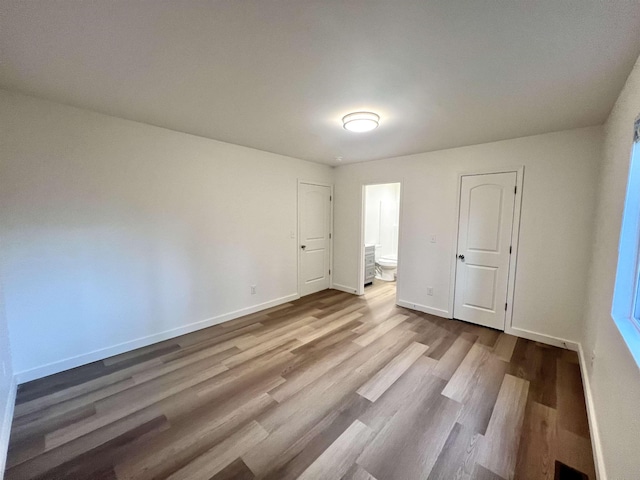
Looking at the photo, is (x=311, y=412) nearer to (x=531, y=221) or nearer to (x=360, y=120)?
(x=360, y=120)

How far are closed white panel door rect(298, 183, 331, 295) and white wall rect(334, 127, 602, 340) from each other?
1.33m

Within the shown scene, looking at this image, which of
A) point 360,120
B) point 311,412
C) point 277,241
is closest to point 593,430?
point 311,412

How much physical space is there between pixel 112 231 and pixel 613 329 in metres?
3.97

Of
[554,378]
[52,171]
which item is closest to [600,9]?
[554,378]

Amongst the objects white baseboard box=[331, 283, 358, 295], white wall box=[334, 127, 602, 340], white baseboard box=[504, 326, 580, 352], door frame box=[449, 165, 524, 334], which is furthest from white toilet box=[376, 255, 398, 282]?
white baseboard box=[504, 326, 580, 352]

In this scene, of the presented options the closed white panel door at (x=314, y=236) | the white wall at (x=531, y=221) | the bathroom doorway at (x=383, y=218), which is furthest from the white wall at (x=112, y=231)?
the bathroom doorway at (x=383, y=218)

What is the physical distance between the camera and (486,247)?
131 inches

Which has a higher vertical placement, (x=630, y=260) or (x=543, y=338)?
(x=630, y=260)

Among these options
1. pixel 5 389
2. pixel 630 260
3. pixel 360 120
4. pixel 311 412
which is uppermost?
pixel 360 120

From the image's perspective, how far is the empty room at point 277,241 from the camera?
1.37 metres

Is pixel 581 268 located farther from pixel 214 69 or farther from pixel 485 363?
pixel 214 69

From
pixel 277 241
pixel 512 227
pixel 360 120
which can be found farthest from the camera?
pixel 277 241

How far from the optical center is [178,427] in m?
1.77

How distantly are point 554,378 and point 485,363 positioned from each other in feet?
1.71
